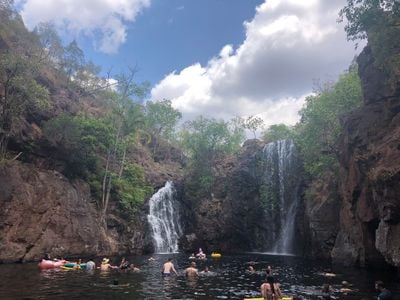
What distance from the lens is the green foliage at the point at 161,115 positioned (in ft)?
276

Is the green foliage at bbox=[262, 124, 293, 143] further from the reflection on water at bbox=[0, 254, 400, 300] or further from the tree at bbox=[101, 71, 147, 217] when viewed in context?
the reflection on water at bbox=[0, 254, 400, 300]

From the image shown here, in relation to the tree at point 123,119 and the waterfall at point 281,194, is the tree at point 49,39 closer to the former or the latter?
the tree at point 123,119

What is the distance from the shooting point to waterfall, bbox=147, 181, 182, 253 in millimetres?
52662

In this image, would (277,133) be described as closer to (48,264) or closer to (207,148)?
(207,148)

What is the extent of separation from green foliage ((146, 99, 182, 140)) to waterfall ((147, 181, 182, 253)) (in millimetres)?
27527

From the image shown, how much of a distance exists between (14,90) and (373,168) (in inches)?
1280

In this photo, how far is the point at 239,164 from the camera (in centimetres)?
5928

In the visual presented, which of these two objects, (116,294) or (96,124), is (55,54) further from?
(116,294)

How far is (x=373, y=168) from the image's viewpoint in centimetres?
2633

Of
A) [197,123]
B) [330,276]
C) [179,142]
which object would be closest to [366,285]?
[330,276]

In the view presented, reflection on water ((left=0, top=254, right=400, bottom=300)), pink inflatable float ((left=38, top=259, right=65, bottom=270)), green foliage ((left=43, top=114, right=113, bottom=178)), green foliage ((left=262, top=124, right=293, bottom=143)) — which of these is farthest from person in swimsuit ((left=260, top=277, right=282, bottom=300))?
green foliage ((left=262, top=124, right=293, bottom=143))

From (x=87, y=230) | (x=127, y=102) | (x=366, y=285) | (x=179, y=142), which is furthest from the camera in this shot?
(x=179, y=142)

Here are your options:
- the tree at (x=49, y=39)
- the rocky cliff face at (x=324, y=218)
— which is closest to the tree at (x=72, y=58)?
the tree at (x=49, y=39)

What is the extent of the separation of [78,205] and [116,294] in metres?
23.9
